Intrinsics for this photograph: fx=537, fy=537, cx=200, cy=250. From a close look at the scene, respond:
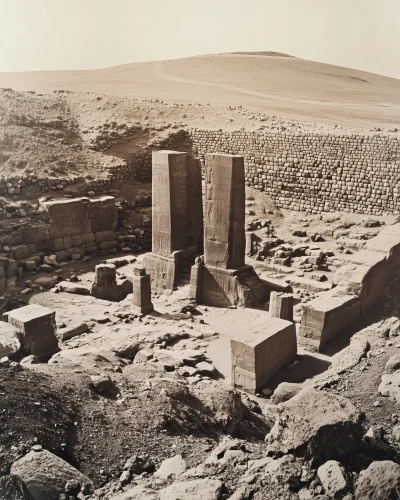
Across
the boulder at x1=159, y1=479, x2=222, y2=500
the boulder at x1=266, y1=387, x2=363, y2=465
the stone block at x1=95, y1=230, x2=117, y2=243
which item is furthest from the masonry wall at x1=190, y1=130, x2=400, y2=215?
the boulder at x1=159, y1=479, x2=222, y2=500

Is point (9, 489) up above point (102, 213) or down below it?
above

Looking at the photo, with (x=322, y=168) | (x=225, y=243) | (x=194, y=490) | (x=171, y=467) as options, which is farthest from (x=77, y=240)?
(x=194, y=490)

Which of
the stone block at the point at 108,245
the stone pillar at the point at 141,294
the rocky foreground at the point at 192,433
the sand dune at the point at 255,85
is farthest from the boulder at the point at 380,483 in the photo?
the sand dune at the point at 255,85

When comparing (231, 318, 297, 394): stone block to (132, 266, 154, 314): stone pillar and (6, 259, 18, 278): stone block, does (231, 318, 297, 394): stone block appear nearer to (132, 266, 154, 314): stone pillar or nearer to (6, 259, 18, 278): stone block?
(132, 266, 154, 314): stone pillar

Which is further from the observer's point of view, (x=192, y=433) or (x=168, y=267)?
(x=168, y=267)

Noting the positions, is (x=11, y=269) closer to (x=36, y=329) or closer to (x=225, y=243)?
A: (x=36, y=329)
